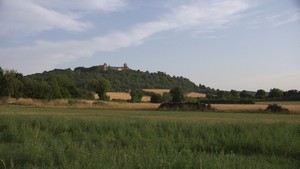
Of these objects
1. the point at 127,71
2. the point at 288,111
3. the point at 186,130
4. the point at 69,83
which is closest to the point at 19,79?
the point at 69,83

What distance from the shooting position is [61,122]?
2350cm

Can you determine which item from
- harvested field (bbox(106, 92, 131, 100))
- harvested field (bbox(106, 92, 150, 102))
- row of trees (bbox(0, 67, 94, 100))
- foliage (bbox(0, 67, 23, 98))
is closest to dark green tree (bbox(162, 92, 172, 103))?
harvested field (bbox(106, 92, 150, 102))

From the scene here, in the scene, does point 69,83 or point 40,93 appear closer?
point 40,93

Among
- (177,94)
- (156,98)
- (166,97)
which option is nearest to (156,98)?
(156,98)

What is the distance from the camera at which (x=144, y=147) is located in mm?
12680

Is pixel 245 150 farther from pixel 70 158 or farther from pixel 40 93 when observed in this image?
pixel 40 93

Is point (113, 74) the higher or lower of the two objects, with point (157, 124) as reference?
higher

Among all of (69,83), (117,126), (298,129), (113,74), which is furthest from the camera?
(113,74)

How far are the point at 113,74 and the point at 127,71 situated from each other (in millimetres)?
8879

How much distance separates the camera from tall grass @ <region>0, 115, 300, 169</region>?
9.78 m

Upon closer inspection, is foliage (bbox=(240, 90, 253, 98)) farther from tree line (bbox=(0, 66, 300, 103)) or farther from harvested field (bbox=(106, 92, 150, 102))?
harvested field (bbox=(106, 92, 150, 102))

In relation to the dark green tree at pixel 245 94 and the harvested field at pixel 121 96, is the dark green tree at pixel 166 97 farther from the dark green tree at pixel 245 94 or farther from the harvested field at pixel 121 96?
the dark green tree at pixel 245 94

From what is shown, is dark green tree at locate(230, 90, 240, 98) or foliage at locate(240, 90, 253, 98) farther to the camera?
foliage at locate(240, 90, 253, 98)

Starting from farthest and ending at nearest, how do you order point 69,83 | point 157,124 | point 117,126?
point 69,83, point 157,124, point 117,126
